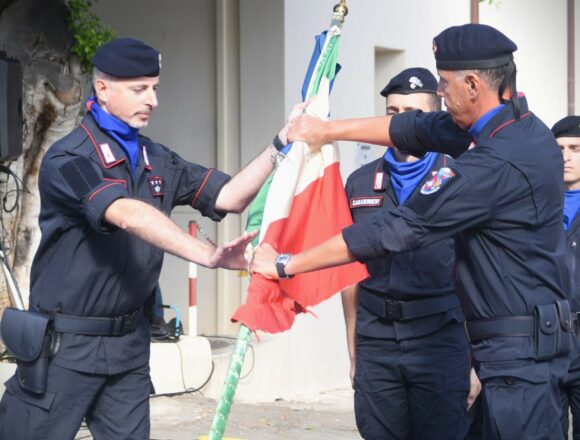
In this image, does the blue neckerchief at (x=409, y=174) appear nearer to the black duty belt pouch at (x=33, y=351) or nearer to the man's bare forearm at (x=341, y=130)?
the man's bare forearm at (x=341, y=130)

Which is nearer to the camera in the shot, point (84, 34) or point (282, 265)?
point (282, 265)

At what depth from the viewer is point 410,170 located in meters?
5.50

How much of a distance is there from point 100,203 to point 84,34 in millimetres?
4350

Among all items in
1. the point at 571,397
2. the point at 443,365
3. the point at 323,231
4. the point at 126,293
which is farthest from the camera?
the point at 571,397

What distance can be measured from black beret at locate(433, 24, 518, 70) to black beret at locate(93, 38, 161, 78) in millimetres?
1232

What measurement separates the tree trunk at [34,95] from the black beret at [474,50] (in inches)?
185

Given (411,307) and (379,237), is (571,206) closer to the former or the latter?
(411,307)

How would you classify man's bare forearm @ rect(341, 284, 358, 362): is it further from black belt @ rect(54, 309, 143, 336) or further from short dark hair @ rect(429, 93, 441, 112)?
black belt @ rect(54, 309, 143, 336)

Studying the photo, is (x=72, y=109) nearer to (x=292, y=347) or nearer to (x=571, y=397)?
(x=292, y=347)

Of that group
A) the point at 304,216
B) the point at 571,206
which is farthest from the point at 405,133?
the point at 571,206

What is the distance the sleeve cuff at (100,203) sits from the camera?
4355 millimetres

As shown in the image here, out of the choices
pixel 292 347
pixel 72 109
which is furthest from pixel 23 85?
pixel 292 347

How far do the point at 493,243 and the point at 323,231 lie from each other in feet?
3.33

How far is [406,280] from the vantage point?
17.6ft
